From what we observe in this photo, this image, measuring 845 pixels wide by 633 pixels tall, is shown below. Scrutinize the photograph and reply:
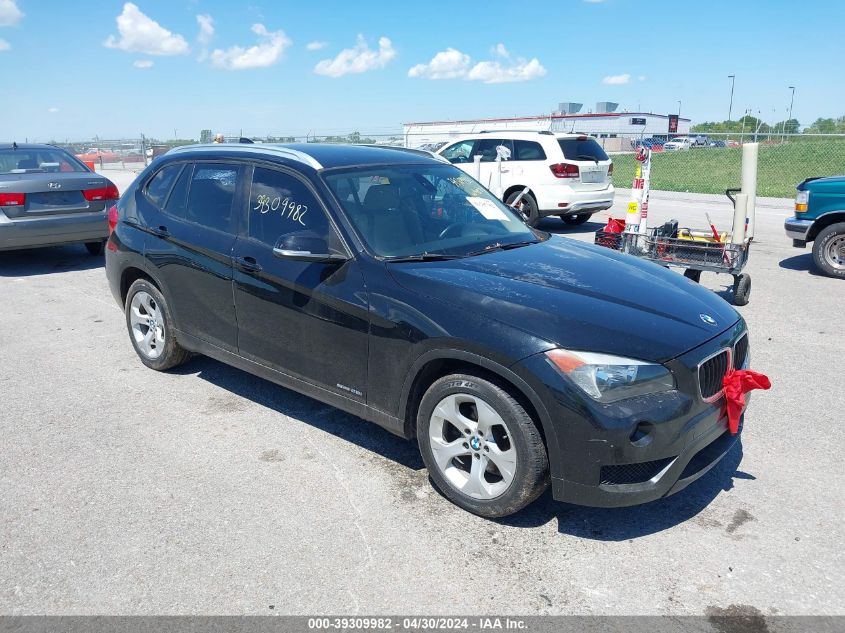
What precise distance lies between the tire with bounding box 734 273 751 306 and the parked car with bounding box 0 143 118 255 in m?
8.12

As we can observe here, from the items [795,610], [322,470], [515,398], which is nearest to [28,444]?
[322,470]

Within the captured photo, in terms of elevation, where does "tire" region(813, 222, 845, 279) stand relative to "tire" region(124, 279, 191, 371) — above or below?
above

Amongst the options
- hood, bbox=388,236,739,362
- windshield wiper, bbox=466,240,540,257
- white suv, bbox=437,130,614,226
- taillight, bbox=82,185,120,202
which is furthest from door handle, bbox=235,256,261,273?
white suv, bbox=437,130,614,226

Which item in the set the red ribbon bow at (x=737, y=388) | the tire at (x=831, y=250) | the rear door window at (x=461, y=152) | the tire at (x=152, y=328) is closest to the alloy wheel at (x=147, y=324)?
the tire at (x=152, y=328)

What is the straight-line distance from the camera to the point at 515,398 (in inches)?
126

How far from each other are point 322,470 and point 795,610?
7.94 feet

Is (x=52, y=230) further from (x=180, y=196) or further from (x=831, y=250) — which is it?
(x=831, y=250)

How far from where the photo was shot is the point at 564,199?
482 inches

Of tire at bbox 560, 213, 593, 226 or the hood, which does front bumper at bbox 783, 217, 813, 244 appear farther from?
the hood

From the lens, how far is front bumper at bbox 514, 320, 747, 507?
118 inches

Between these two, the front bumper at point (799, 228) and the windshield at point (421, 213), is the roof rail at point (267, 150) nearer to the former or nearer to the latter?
the windshield at point (421, 213)

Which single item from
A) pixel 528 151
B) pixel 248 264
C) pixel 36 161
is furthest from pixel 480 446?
pixel 528 151

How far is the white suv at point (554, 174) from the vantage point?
485 inches

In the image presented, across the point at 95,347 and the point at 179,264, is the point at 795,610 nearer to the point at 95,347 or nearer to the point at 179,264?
the point at 179,264
